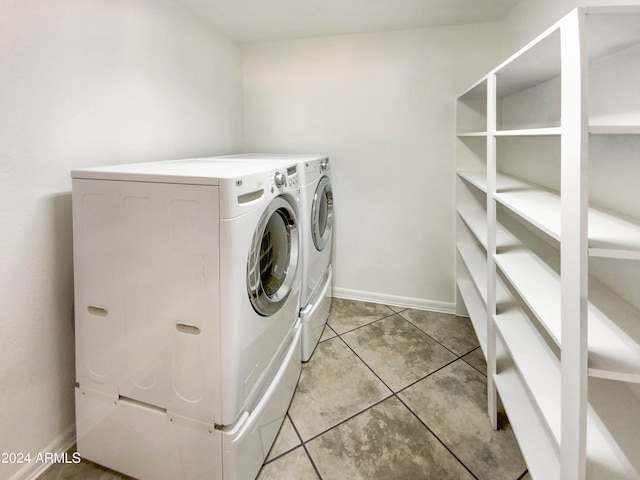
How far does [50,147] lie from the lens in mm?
1254

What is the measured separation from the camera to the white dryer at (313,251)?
1.74 meters

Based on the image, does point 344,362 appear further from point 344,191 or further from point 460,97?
point 460,97

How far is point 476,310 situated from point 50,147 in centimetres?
229

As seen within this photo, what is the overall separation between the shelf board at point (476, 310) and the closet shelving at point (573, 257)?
0.04ft

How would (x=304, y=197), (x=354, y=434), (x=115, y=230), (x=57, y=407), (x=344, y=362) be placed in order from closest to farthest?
1. (x=115, y=230)
2. (x=57, y=407)
3. (x=354, y=434)
4. (x=304, y=197)
5. (x=344, y=362)

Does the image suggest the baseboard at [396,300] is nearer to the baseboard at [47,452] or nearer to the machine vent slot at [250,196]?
the machine vent slot at [250,196]

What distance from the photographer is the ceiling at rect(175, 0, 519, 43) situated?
1.94m

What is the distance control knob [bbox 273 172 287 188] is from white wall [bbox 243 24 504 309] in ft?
4.39

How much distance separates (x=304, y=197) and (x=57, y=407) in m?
1.41

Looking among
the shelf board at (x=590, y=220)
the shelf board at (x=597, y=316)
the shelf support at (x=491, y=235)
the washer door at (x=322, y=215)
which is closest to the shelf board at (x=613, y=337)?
the shelf board at (x=597, y=316)

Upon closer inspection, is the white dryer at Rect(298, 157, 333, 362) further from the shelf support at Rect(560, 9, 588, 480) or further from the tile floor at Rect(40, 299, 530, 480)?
the shelf support at Rect(560, 9, 588, 480)

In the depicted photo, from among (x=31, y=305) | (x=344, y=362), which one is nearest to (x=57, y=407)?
(x=31, y=305)

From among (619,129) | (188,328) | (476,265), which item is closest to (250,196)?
(188,328)

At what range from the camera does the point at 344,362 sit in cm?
192
